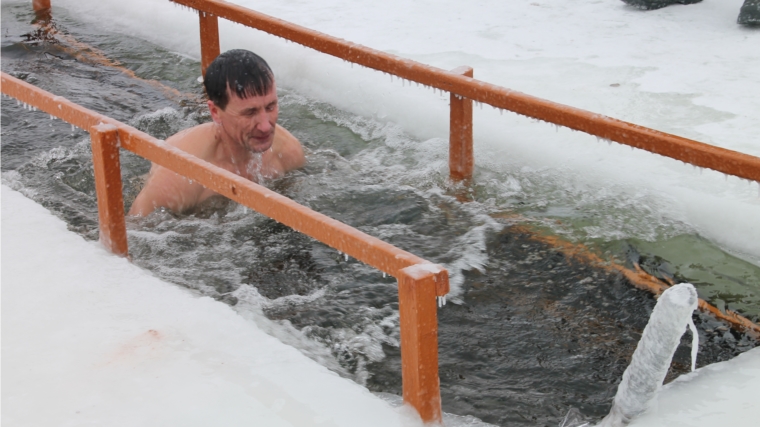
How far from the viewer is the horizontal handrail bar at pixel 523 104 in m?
3.32

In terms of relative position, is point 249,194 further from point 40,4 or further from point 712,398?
point 40,4

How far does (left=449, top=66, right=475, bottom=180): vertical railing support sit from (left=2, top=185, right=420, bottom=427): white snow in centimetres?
191

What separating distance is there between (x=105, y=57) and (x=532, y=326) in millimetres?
4736

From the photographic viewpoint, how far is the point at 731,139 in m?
4.74

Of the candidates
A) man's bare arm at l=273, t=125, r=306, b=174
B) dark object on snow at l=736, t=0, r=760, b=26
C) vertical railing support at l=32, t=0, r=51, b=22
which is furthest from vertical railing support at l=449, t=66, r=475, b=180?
vertical railing support at l=32, t=0, r=51, b=22

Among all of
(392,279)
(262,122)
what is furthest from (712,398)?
(262,122)

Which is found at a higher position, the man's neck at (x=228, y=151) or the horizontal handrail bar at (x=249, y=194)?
the horizontal handrail bar at (x=249, y=194)

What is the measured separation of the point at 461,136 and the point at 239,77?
1.20m

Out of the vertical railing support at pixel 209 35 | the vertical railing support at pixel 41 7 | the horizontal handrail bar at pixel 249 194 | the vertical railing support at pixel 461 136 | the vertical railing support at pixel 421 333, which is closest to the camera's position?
the vertical railing support at pixel 421 333

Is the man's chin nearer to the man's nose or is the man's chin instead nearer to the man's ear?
the man's nose

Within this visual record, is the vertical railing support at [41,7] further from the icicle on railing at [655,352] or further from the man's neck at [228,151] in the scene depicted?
the icicle on railing at [655,352]

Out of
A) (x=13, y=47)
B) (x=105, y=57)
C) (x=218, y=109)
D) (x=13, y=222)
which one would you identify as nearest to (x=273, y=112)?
(x=218, y=109)

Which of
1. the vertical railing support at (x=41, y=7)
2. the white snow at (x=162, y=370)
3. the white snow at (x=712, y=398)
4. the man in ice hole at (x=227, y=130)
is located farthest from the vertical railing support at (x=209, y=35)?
the white snow at (x=712, y=398)

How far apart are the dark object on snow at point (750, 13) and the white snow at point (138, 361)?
482cm
